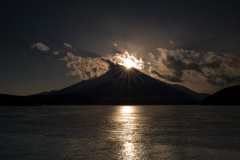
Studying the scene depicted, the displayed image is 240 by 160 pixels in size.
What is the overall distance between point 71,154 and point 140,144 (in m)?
7.01

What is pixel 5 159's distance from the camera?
15.3 m

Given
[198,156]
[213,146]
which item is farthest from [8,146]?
[213,146]

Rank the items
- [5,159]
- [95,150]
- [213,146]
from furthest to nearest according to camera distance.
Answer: [213,146]
[95,150]
[5,159]

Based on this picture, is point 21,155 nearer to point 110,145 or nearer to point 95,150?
point 95,150

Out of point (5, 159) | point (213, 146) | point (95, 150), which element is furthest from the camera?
point (213, 146)

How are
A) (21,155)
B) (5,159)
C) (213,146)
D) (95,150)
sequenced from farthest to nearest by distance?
(213,146), (95,150), (21,155), (5,159)

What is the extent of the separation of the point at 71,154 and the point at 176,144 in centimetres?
1012

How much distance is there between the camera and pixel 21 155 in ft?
54.1

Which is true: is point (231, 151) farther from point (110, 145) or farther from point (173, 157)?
point (110, 145)

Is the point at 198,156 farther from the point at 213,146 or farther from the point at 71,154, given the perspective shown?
the point at 71,154

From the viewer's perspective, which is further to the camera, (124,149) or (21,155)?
(124,149)

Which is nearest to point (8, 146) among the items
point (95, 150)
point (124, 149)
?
point (95, 150)

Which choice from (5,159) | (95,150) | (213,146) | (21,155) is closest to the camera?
(5,159)

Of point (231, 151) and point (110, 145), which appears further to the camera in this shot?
point (110, 145)
